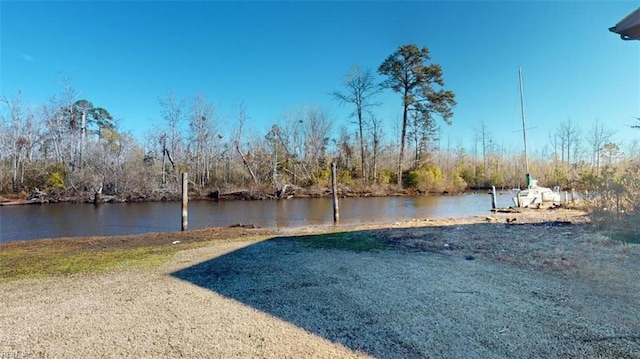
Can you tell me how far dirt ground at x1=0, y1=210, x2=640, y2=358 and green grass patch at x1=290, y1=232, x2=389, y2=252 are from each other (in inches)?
28.1

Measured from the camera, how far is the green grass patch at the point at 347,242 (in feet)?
20.3

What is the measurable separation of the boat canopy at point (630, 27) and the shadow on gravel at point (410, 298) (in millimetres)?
3740

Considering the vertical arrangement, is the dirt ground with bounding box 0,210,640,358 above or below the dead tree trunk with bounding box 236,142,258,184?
below

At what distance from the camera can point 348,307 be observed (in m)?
3.14

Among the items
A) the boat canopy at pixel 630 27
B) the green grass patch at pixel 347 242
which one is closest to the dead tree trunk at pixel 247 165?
the green grass patch at pixel 347 242

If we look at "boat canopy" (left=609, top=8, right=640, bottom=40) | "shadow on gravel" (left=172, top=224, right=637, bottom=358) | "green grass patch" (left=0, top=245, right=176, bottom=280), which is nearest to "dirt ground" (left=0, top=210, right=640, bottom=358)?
"shadow on gravel" (left=172, top=224, right=637, bottom=358)

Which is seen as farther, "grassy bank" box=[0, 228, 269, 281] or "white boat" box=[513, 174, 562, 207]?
"white boat" box=[513, 174, 562, 207]

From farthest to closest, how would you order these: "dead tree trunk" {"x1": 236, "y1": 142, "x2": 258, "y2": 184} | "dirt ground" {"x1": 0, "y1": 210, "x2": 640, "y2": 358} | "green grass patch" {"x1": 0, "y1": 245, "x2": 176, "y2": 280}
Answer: "dead tree trunk" {"x1": 236, "y1": 142, "x2": 258, "y2": 184} → "green grass patch" {"x1": 0, "y1": 245, "x2": 176, "y2": 280} → "dirt ground" {"x1": 0, "y1": 210, "x2": 640, "y2": 358}

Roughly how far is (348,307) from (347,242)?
3705 mm

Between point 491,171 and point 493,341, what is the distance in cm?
4489

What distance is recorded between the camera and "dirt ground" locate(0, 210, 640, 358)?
2373 millimetres

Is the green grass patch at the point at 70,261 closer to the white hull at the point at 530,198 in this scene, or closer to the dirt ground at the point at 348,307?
the dirt ground at the point at 348,307

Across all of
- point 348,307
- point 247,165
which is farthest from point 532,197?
point 247,165

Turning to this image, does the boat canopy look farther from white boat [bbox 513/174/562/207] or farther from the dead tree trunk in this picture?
the dead tree trunk
